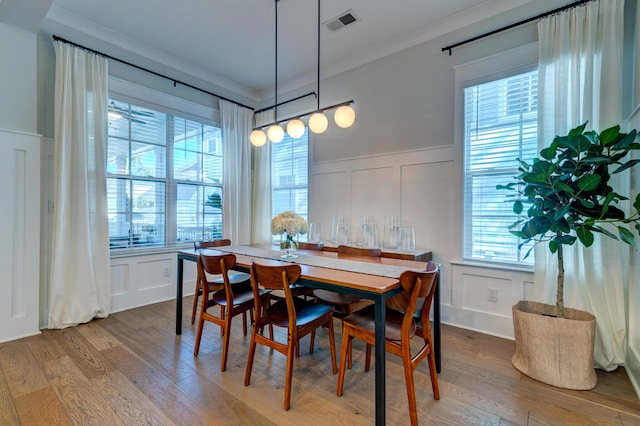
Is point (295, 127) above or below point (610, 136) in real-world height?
above

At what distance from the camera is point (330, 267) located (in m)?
2.13

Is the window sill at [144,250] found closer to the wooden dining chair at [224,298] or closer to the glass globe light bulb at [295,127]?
the wooden dining chair at [224,298]

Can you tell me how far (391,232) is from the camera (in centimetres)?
341

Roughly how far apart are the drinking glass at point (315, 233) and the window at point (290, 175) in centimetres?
53

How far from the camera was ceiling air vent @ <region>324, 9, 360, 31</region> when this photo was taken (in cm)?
298

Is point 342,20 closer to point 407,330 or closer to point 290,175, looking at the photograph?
point 290,175

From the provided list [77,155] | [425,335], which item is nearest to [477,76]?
[425,335]

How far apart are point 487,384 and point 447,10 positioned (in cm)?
333

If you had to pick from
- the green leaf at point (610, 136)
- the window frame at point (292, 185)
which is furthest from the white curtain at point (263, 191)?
the green leaf at point (610, 136)

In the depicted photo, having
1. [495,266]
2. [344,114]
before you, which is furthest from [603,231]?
[344,114]

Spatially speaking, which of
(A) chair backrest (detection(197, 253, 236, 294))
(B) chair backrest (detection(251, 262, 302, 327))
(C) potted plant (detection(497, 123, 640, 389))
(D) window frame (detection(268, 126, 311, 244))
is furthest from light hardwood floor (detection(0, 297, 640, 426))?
(D) window frame (detection(268, 126, 311, 244))

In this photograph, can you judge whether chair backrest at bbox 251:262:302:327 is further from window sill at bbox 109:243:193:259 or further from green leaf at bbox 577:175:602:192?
window sill at bbox 109:243:193:259

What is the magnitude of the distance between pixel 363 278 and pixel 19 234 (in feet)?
10.5

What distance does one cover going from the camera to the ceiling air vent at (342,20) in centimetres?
298
